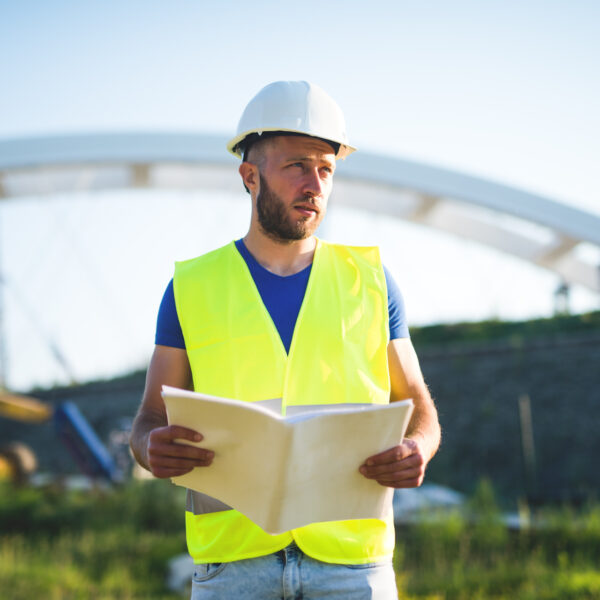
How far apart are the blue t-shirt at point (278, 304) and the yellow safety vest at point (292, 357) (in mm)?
32

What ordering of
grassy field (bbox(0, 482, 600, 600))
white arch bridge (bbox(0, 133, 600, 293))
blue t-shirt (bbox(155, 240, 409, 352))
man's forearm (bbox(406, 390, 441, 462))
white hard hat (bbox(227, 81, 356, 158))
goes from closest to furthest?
man's forearm (bbox(406, 390, 441, 462)), blue t-shirt (bbox(155, 240, 409, 352)), white hard hat (bbox(227, 81, 356, 158)), grassy field (bbox(0, 482, 600, 600)), white arch bridge (bbox(0, 133, 600, 293))

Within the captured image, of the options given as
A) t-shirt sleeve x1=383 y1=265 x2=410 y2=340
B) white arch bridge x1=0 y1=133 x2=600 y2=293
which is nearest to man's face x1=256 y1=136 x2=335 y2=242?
t-shirt sleeve x1=383 y1=265 x2=410 y2=340

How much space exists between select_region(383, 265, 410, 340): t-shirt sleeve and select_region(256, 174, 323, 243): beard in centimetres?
26

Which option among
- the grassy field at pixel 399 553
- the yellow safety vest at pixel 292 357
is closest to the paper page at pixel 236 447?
the yellow safety vest at pixel 292 357

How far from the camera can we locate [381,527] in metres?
1.82

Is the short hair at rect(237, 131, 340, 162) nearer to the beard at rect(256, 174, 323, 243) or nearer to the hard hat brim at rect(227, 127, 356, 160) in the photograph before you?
the hard hat brim at rect(227, 127, 356, 160)

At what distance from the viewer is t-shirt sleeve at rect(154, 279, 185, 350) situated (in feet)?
6.51

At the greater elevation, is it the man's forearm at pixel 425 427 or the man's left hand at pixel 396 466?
the man's forearm at pixel 425 427

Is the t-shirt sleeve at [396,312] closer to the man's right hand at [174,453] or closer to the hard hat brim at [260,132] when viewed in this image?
the hard hat brim at [260,132]

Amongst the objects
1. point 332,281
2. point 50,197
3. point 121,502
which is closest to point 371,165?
point 50,197

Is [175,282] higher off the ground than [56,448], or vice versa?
[56,448]

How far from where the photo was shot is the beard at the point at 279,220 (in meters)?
1.99

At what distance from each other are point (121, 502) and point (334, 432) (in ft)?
23.9

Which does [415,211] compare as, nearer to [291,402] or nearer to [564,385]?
[564,385]
